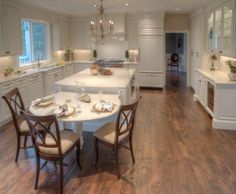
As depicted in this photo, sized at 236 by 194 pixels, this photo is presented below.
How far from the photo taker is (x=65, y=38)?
28.5 feet

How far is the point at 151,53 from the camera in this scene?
8.45 metres

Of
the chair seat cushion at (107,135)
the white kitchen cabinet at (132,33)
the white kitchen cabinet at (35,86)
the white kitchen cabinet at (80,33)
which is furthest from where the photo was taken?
the white kitchen cabinet at (80,33)

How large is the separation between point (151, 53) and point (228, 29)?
12.2ft

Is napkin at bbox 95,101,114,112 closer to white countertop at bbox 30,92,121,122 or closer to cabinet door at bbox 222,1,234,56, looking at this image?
white countertop at bbox 30,92,121,122

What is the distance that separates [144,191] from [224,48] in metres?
3.60

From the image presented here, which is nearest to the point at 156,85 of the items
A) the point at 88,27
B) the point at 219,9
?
the point at 88,27

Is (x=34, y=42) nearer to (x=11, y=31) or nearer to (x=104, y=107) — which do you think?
(x=11, y=31)

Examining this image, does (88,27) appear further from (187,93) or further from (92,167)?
(92,167)

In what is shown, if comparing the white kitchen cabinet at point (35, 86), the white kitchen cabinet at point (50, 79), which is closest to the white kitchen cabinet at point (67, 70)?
the white kitchen cabinet at point (50, 79)

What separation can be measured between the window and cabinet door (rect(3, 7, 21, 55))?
84cm

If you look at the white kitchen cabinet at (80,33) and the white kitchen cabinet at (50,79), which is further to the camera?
the white kitchen cabinet at (80,33)

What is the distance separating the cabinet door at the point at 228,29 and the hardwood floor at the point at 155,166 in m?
1.53

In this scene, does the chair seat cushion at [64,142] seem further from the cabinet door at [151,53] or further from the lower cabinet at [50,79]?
the cabinet door at [151,53]

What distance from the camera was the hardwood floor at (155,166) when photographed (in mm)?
2906
